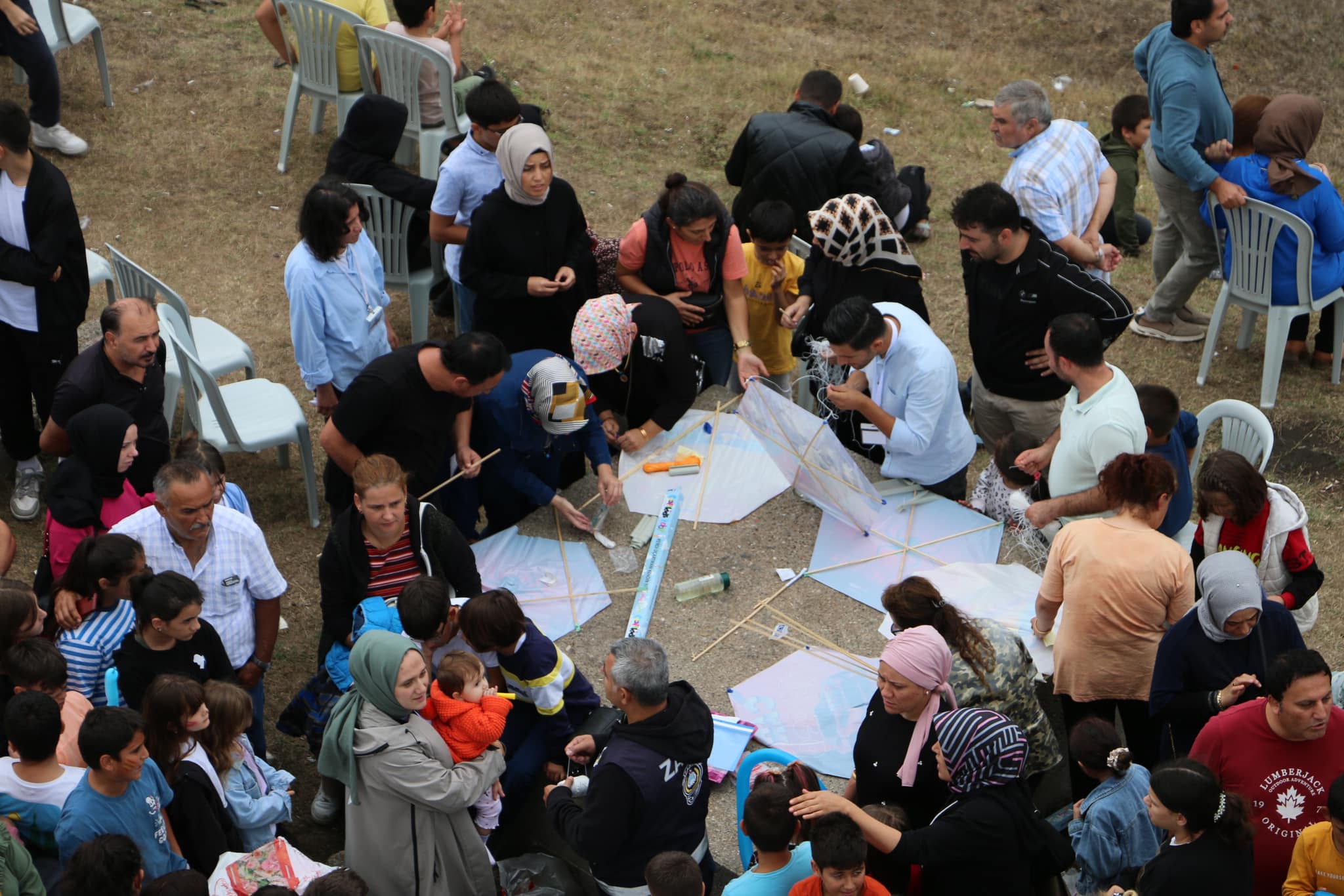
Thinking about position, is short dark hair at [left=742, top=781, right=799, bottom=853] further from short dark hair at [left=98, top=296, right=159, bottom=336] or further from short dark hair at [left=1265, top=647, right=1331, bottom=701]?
short dark hair at [left=98, top=296, right=159, bottom=336]

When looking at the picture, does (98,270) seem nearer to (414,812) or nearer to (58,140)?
(58,140)

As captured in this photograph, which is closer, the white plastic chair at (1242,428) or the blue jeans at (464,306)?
the white plastic chair at (1242,428)

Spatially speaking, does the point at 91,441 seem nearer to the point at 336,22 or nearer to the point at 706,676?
the point at 706,676

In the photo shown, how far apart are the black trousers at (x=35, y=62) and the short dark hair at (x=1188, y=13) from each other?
6.80 metres

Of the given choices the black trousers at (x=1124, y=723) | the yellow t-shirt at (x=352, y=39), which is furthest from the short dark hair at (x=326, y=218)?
the black trousers at (x=1124, y=723)

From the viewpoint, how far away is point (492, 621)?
3828 millimetres

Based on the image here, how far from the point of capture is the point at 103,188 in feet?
27.4

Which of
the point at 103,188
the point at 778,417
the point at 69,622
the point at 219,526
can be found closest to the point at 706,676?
the point at 778,417

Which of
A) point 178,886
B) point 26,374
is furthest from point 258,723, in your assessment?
point 26,374

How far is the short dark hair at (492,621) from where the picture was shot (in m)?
3.83

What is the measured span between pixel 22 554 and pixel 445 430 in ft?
Answer: 7.45

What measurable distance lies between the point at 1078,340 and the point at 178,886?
3.45 m

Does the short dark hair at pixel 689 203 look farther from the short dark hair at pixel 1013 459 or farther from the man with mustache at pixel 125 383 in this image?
the man with mustache at pixel 125 383

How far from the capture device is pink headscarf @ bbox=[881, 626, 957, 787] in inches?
137
